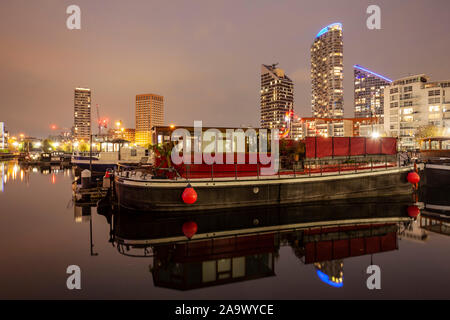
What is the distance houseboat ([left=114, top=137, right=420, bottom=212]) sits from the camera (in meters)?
13.5

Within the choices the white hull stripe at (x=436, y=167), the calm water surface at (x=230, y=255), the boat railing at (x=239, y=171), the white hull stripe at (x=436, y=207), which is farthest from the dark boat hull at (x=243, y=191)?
the white hull stripe at (x=436, y=167)

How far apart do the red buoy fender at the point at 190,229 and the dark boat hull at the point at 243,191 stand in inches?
58.7

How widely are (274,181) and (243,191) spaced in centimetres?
191

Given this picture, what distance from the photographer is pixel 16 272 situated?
25.4ft

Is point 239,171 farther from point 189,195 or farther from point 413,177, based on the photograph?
point 413,177

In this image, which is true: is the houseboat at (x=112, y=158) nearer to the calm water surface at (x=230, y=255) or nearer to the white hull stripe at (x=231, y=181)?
the calm water surface at (x=230, y=255)

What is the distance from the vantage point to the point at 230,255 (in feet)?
28.8

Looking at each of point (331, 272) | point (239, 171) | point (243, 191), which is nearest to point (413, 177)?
point (239, 171)

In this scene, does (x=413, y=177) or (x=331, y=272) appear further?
(x=413, y=177)

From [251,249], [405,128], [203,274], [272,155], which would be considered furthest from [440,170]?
[405,128]

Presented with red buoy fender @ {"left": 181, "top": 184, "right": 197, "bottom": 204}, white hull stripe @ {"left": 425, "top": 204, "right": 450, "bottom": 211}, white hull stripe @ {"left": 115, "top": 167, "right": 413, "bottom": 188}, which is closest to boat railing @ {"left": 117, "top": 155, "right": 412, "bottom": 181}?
white hull stripe @ {"left": 115, "top": 167, "right": 413, "bottom": 188}

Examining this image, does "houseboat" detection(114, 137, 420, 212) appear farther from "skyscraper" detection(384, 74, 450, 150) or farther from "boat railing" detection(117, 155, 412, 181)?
"skyscraper" detection(384, 74, 450, 150)

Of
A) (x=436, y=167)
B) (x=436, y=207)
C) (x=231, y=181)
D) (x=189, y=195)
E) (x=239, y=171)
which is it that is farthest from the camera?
(x=436, y=167)

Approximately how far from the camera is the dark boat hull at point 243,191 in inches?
529
